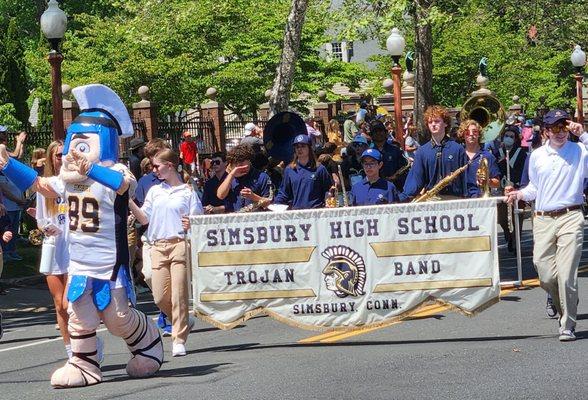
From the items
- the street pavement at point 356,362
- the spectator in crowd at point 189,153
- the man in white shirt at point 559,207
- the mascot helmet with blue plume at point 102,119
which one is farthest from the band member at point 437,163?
the spectator in crowd at point 189,153

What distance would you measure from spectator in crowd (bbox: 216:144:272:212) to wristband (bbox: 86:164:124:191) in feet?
12.3

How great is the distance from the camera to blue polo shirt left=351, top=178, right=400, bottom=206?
12992 millimetres

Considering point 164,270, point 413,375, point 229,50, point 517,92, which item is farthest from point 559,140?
point 517,92

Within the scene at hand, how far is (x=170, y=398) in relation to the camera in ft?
29.7

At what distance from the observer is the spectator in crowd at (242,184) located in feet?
45.4

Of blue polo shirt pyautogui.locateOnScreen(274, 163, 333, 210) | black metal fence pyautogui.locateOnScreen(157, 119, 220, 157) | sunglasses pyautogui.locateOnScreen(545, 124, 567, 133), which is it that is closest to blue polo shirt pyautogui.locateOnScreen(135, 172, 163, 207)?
blue polo shirt pyautogui.locateOnScreen(274, 163, 333, 210)

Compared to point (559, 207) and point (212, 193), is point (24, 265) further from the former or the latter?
point (559, 207)

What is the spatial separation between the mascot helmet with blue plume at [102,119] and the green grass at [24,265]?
9.47 m

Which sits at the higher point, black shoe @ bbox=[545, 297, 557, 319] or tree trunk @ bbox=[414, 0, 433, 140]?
tree trunk @ bbox=[414, 0, 433, 140]

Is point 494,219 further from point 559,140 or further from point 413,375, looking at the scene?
point 413,375

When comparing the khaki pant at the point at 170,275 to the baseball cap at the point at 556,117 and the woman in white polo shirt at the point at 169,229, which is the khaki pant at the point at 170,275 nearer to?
the woman in white polo shirt at the point at 169,229

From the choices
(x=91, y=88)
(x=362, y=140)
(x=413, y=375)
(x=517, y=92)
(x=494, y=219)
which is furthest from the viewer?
(x=517, y=92)

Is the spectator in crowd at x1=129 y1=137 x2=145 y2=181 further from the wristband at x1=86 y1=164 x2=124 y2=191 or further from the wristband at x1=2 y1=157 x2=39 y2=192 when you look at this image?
the wristband at x1=86 y1=164 x2=124 y2=191

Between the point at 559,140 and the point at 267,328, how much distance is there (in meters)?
3.67
